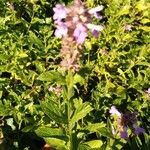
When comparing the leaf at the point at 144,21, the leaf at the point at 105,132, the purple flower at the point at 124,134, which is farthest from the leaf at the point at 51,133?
the leaf at the point at 144,21

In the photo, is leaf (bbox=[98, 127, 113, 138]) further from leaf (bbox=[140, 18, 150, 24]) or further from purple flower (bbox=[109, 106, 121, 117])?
leaf (bbox=[140, 18, 150, 24])

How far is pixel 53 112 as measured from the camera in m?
2.38

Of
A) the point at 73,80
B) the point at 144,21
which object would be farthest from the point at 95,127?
the point at 144,21

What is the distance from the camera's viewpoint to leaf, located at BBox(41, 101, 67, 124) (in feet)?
7.71

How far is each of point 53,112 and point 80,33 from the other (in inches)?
23.6

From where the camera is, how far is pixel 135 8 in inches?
195

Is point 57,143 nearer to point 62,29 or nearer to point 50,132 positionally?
point 50,132

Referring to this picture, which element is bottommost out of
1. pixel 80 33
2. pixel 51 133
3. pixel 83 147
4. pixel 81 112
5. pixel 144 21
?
pixel 83 147

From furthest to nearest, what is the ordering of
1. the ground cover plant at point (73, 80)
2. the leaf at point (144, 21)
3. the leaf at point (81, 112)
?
the leaf at point (144, 21), the leaf at point (81, 112), the ground cover plant at point (73, 80)

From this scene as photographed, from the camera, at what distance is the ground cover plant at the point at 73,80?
7.52 ft

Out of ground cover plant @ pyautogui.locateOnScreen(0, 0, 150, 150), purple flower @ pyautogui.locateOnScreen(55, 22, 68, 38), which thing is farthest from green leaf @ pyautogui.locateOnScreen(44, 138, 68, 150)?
purple flower @ pyautogui.locateOnScreen(55, 22, 68, 38)

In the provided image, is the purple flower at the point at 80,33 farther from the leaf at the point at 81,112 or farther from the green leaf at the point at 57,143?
the green leaf at the point at 57,143

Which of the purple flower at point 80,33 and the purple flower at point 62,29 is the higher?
the purple flower at point 62,29

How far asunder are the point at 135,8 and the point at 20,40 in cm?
182
